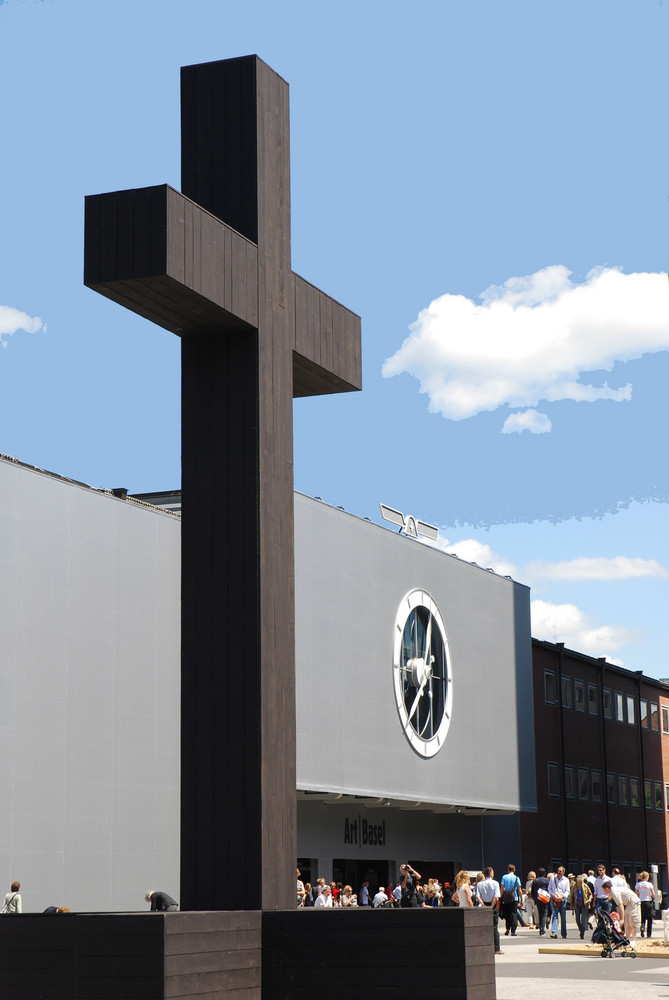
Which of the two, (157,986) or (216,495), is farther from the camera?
(216,495)

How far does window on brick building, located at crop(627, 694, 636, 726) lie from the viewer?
67.8 m

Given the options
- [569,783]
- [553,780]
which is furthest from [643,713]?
[553,780]

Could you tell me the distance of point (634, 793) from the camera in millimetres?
67250

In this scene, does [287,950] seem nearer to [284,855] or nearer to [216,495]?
[284,855]

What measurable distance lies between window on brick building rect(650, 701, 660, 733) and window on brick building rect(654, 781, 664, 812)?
269cm

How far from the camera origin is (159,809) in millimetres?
31203

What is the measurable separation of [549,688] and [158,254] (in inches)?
1942

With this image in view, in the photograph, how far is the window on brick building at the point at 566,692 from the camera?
59.7 m

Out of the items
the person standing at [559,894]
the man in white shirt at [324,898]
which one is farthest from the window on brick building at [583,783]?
the man in white shirt at [324,898]

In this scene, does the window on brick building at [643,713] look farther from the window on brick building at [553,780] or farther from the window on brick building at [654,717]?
the window on brick building at [553,780]

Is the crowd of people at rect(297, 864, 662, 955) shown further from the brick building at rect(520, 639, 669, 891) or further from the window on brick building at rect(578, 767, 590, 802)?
the window on brick building at rect(578, 767, 590, 802)

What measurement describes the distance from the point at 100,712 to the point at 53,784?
214cm

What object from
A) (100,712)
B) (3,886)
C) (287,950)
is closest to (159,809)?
(100,712)

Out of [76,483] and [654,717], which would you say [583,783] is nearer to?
[654,717]
